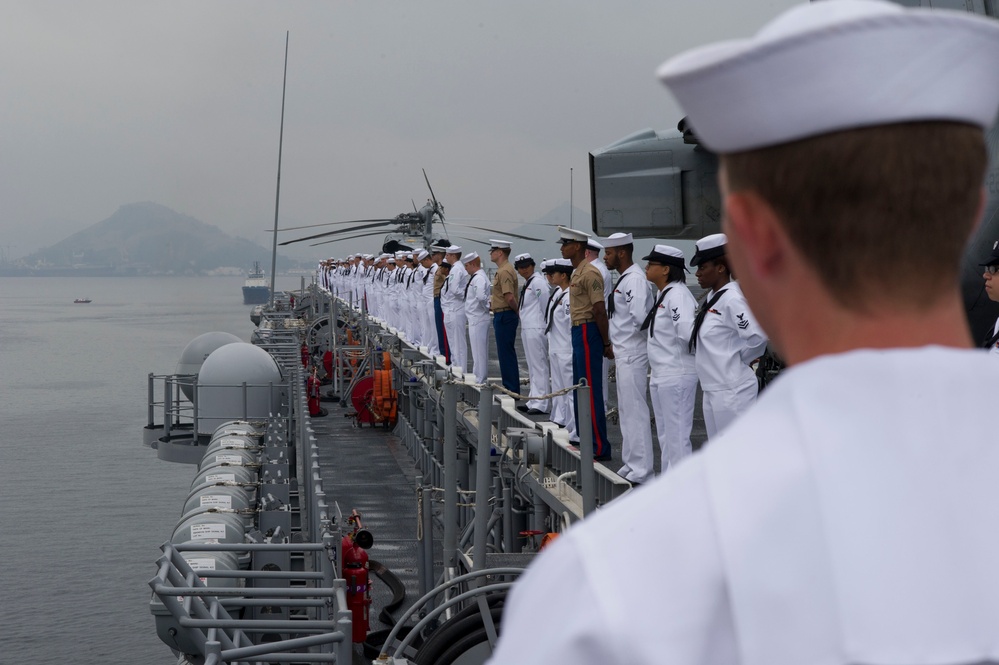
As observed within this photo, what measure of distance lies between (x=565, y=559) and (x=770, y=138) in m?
0.36

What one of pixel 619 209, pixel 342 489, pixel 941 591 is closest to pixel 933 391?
pixel 941 591

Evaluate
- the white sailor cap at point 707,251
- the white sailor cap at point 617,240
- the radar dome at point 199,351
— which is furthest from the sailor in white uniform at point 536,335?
the radar dome at point 199,351

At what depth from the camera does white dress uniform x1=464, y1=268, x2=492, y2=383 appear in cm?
1484

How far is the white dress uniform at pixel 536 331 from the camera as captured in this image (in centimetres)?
1166

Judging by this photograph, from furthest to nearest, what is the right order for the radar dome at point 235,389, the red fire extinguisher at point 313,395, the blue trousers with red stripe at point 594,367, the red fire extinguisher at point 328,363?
the red fire extinguisher at point 328,363 < the red fire extinguisher at point 313,395 < the radar dome at point 235,389 < the blue trousers with red stripe at point 594,367

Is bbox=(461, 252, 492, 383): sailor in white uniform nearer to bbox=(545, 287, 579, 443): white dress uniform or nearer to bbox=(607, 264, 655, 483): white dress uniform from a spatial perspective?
bbox=(545, 287, 579, 443): white dress uniform

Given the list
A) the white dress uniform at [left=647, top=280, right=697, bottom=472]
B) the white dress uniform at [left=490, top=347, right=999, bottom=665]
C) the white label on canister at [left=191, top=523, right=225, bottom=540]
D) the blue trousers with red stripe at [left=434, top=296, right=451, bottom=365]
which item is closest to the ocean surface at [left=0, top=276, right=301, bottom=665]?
the blue trousers with red stripe at [left=434, top=296, right=451, bottom=365]

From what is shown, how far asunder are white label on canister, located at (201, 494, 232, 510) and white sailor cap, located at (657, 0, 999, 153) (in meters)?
10.3

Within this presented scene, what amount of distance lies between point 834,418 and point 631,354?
735cm

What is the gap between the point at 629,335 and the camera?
26.6 feet

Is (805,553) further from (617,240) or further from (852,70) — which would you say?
(617,240)

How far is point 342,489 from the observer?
19.2 meters

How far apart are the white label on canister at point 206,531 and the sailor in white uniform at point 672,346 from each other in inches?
171

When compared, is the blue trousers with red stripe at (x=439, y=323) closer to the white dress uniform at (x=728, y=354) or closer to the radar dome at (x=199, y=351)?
the radar dome at (x=199, y=351)
